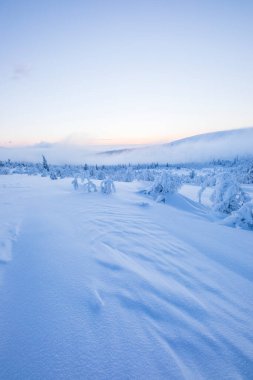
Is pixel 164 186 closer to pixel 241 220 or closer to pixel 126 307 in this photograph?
pixel 241 220

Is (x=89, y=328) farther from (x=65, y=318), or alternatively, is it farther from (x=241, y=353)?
(x=241, y=353)

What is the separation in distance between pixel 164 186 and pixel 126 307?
7879 millimetres

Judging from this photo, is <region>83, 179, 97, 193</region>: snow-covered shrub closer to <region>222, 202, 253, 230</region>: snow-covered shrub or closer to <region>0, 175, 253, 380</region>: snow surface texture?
<region>0, 175, 253, 380</region>: snow surface texture

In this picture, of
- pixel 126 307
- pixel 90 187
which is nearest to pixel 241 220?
pixel 126 307

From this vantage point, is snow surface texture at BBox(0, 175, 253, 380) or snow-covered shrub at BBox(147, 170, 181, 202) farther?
snow-covered shrub at BBox(147, 170, 181, 202)

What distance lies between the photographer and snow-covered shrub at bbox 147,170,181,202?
968 centimetres

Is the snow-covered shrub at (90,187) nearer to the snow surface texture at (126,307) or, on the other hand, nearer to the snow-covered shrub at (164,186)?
the snow-covered shrub at (164,186)

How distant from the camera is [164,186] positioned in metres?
9.75

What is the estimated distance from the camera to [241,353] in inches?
67.0

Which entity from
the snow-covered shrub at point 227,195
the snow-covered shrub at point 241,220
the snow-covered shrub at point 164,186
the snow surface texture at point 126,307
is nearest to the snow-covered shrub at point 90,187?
the snow-covered shrub at point 164,186

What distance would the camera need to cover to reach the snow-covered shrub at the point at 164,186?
968cm

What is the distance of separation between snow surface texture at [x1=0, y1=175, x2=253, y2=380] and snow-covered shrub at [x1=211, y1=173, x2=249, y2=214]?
13.5ft

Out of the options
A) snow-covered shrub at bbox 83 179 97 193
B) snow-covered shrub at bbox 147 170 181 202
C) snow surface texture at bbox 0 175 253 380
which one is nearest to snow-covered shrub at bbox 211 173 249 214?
snow-covered shrub at bbox 147 170 181 202

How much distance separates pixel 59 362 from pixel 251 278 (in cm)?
255
